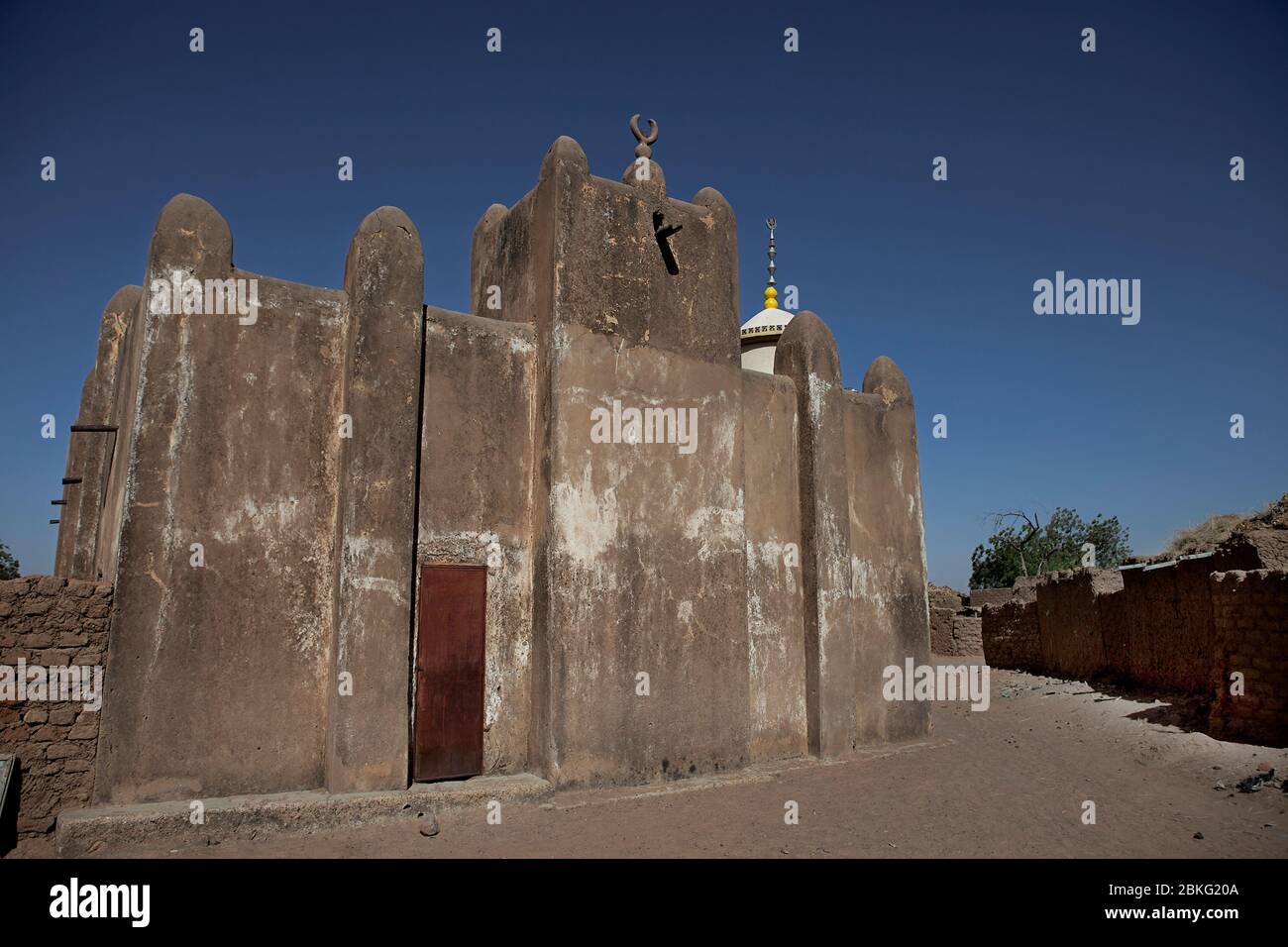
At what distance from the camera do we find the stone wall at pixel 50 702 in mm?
6203

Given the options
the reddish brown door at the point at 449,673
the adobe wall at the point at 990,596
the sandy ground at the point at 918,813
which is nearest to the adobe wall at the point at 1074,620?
the sandy ground at the point at 918,813

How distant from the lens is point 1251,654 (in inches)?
320

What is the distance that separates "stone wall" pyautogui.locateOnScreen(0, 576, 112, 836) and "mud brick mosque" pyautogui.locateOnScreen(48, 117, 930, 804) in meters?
0.23

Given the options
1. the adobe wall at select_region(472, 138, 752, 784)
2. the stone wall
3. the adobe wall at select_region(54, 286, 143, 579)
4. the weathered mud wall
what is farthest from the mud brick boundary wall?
the adobe wall at select_region(54, 286, 143, 579)

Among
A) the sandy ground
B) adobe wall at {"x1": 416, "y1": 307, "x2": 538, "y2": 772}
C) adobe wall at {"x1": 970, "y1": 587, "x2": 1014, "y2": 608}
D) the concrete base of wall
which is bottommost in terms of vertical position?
the sandy ground

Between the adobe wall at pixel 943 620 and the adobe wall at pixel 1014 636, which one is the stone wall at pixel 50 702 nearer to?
the adobe wall at pixel 1014 636

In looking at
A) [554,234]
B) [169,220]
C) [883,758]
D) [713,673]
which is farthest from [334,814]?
[883,758]

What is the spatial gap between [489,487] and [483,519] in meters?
0.31

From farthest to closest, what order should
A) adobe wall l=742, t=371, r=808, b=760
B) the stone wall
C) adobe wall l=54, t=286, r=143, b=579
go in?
adobe wall l=54, t=286, r=143, b=579 < adobe wall l=742, t=371, r=808, b=760 < the stone wall

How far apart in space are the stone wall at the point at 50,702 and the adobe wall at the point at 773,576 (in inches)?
242

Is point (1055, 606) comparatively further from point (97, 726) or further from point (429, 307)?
point (97, 726)

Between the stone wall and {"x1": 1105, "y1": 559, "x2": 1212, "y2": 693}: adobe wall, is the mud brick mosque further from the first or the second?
{"x1": 1105, "y1": 559, "x2": 1212, "y2": 693}: adobe wall

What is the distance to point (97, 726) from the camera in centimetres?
639

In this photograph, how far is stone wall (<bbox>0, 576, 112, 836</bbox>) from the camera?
6.20 metres
